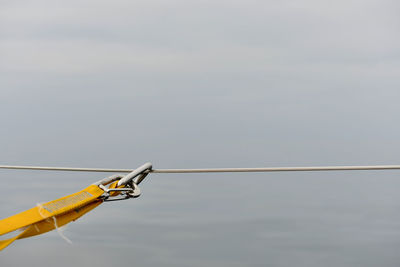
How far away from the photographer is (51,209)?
6059 mm

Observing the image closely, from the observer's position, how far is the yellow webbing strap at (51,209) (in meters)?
5.80

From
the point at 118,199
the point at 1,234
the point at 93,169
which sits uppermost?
the point at 93,169

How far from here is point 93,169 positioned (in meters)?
7.19

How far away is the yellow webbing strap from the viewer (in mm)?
5805

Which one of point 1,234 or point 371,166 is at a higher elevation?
point 371,166

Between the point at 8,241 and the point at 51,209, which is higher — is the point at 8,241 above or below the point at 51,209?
below

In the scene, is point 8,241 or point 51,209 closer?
point 8,241

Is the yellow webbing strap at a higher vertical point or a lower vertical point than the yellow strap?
higher

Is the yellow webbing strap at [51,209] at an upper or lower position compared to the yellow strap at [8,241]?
upper

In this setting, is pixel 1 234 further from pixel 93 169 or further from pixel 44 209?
pixel 93 169

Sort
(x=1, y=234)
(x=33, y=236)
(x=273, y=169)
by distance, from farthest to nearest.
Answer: (x=273, y=169) < (x=33, y=236) < (x=1, y=234)

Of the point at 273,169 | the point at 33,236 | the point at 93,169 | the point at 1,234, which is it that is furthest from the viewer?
the point at 93,169

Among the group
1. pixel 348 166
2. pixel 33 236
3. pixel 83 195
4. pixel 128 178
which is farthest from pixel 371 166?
pixel 33 236

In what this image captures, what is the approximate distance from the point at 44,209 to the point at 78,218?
39 centimetres
